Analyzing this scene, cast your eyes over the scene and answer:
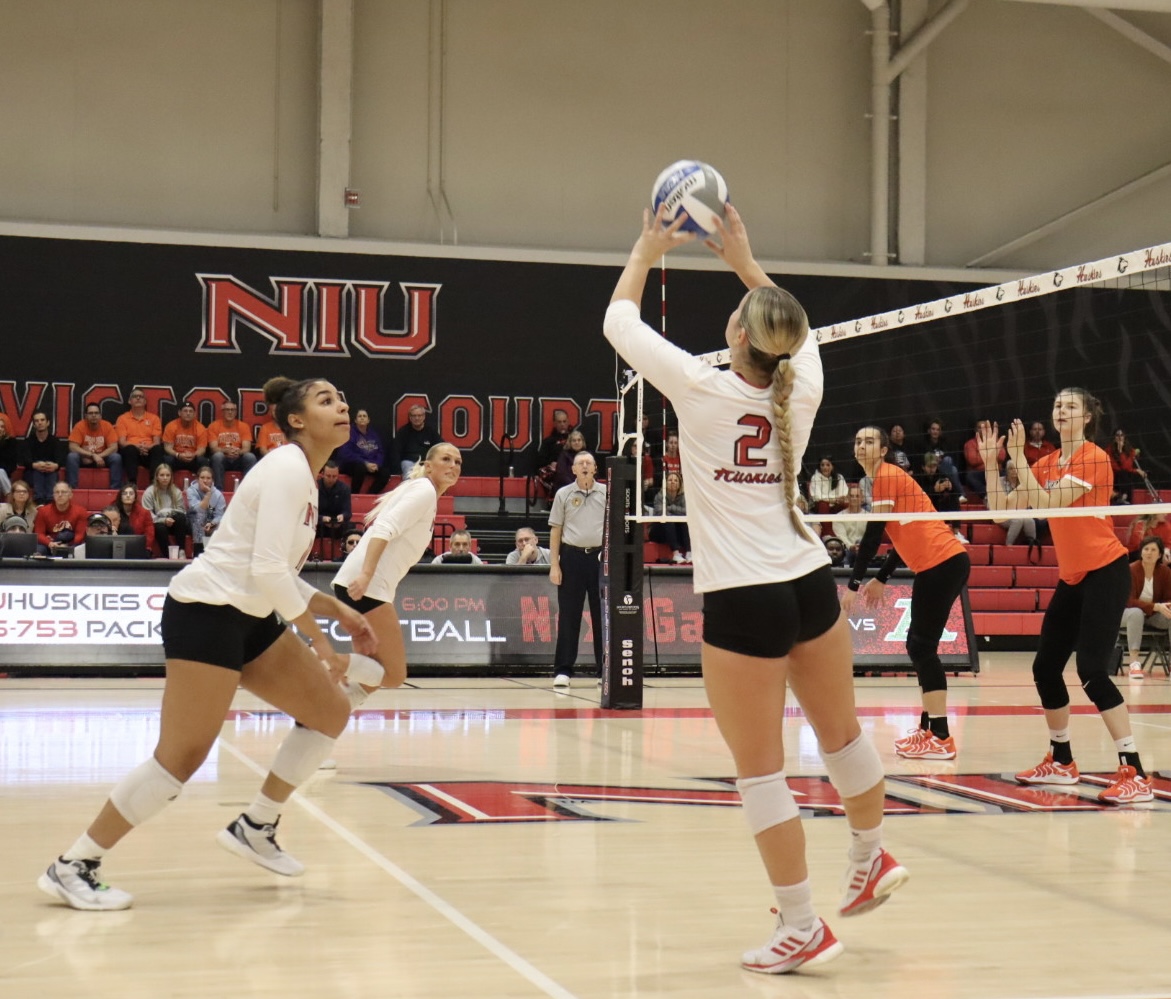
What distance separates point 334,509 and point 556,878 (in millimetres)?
10596

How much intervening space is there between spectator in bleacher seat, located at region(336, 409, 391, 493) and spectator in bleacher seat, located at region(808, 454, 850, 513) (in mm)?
5136

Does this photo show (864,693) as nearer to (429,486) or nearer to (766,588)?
(429,486)

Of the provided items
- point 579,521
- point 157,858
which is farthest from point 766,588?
point 579,521

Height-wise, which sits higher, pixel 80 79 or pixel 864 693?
pixel 80 79

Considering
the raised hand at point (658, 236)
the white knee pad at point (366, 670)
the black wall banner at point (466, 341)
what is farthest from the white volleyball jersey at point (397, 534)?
the black wall banner at point (466, 341)

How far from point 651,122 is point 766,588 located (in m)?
16.8

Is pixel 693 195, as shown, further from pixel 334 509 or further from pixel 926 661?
pixel 334 509

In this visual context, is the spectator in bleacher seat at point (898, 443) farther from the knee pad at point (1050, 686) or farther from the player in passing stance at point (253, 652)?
the player in passing stance at point (253, 652)

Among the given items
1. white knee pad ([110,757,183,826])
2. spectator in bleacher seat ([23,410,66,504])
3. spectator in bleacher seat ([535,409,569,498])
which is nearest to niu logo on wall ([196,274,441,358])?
spectator in bleacher seat ([535,409,569,498])

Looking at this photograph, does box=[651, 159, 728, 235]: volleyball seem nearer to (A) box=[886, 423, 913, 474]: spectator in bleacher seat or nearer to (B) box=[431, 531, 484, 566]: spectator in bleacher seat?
(B) box=[431, 531, 484, 566]: spectator in bleacher seat

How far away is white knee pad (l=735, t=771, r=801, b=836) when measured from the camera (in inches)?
139

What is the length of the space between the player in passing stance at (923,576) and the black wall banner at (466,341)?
33.7 feet

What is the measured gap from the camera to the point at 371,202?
61.6ft

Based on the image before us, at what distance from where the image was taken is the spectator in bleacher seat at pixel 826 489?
609 inches
